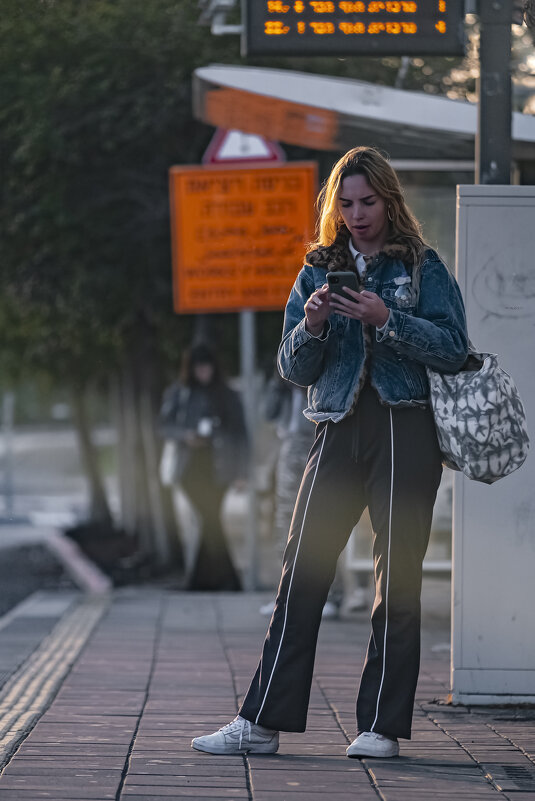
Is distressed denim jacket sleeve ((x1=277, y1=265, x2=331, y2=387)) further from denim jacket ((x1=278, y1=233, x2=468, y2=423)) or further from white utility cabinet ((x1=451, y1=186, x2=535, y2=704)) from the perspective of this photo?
white utility cabinet ((x1=451, y1=186, x2=535, y2=704))

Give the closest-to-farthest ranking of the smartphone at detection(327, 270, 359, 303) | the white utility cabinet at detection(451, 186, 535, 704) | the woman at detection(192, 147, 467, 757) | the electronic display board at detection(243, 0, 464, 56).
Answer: the smartphone at detection(327, 270, 359, 303)
the woman at detection(192, 147, 467, 757)
the white utility cabinet at detection(451, 186, 535, 704)
the electronic display board at detection(243, 0, 464, 56)

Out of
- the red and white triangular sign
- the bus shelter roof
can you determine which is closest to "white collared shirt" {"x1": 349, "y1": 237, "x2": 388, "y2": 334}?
the bus shelter roof

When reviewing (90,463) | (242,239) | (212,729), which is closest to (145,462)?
(90,463)

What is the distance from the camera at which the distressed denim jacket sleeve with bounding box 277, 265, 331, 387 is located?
14.8 ft

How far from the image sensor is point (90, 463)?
23.0 metres

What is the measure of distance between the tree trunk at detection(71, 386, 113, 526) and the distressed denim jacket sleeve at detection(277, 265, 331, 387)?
54.3 feet

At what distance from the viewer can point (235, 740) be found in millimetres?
4629

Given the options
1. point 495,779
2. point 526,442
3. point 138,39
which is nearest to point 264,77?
point 526,442

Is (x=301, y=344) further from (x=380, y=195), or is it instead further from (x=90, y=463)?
(x=90, y=463)

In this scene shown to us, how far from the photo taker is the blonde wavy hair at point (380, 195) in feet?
15.1

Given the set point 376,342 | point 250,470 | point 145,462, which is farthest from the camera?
point 145,462

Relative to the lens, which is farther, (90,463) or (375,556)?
(90,463)

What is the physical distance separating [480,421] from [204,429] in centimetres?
661

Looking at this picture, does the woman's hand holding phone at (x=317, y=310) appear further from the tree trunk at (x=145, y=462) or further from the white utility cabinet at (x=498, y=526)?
the tree trunk at (x=145, y=462)
